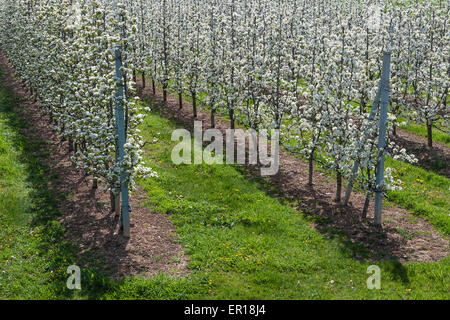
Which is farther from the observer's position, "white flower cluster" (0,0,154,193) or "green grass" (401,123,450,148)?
"green grass" (401,123,450,148)

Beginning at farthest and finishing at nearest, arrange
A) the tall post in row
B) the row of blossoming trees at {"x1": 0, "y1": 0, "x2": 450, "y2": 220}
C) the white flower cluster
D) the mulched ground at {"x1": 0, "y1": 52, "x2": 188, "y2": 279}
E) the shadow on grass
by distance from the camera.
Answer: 1. the row of blossoming trees at {"x1": 0, "y1": 0, "x2": 450, "y2": 220}
2. the tall post in row
3. the white flower cluster
4. the mulched ground at {"x1": 0, "y1": 52, "x2": 188, "y2": 279}
5. the shadow on grass

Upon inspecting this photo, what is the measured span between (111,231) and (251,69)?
1016 centimetres

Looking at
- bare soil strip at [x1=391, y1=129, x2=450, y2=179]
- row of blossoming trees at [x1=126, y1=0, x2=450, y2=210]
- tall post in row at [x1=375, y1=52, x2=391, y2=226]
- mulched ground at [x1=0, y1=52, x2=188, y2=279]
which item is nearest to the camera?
mulched ground at [x1=0, y1=52, x2=188, y2=279]

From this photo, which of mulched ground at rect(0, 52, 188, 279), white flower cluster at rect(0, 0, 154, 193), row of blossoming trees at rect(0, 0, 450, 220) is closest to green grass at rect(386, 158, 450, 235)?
row of blossoming trees at rect(0, 0, 450, 220)

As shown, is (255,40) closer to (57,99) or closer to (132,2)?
(57,99)

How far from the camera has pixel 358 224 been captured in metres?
14.3

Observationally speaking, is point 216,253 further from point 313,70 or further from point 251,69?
point 251,69

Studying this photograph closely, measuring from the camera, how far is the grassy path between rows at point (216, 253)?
10.9m

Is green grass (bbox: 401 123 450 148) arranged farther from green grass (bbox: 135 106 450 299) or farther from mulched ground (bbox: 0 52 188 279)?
mulched ground (bbox: 0 52 188 279)

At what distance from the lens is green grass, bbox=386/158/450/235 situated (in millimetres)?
14731

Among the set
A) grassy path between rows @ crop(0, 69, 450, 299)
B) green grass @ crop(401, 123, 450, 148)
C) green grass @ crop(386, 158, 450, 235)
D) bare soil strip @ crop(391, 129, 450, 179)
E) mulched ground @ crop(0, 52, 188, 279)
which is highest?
green grass @ crop(401, 123, 450, 148)

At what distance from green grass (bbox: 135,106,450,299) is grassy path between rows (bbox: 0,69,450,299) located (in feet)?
0.09

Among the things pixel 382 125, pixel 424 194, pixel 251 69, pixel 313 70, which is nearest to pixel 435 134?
pixel 424 194
